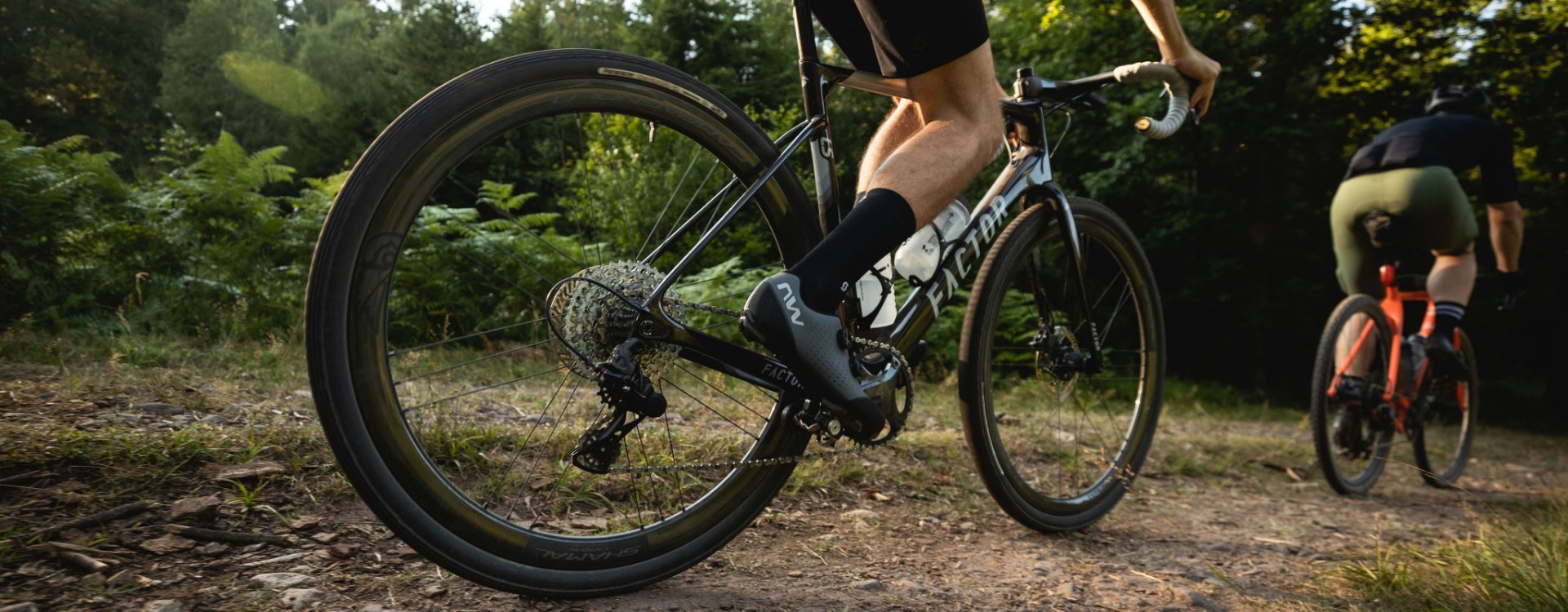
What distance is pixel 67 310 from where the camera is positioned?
364 cm

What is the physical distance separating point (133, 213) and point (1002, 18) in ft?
49.1

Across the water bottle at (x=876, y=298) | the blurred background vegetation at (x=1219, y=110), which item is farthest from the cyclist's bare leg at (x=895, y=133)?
the blurred background vegetation at (x=1219, y=110)

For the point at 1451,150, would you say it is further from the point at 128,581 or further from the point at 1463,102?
the point at 128,581

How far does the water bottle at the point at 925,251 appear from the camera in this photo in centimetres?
199

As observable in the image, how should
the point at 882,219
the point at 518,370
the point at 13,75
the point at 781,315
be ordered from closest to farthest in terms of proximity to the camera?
the point at 781,315, the point at 882,219, the point at 518,370, the point at 13,75

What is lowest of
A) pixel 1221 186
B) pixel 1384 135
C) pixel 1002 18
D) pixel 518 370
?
pixel 518 370

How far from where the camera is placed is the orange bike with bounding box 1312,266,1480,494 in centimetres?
377

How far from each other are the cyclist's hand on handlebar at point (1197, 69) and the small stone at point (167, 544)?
2.58 metres

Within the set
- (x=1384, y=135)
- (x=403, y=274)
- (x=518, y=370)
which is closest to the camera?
(x=518, y=370)

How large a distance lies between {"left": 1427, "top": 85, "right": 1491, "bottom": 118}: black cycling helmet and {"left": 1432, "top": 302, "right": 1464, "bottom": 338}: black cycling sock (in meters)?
1.15

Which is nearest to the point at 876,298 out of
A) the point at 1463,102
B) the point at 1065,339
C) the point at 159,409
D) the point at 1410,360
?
the point at 1065,339

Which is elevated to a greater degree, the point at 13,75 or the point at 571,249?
the point at 13,75

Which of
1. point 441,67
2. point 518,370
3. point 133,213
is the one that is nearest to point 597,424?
point 518,370

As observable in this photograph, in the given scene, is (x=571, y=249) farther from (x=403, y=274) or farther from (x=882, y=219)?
(x=882, y=219)
